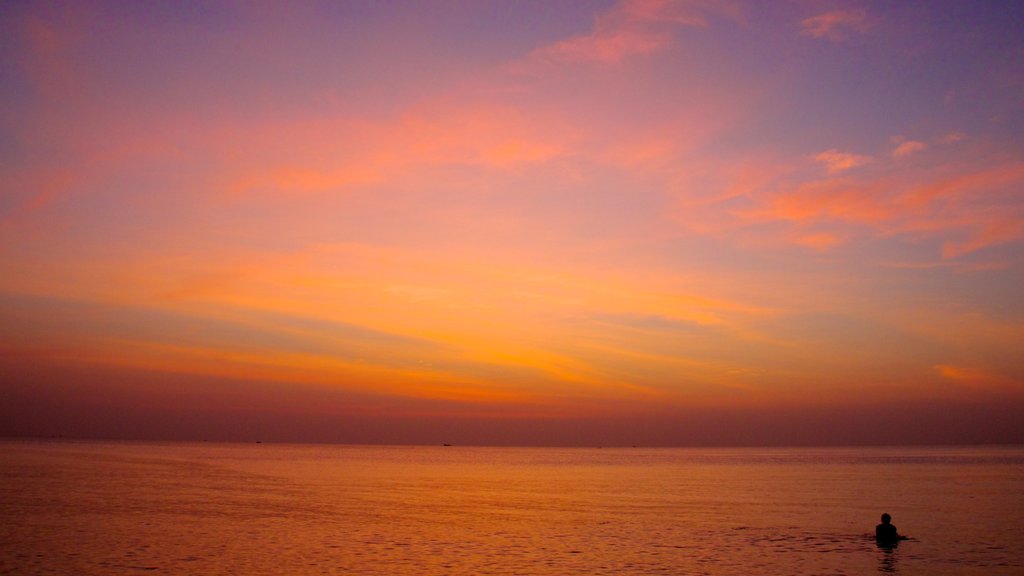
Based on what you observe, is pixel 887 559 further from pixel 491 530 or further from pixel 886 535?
pixel 491 530

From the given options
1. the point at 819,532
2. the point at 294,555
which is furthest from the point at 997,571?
the point at 294,555

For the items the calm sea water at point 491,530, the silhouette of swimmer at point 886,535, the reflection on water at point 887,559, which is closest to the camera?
the reflection on water at point 887,559

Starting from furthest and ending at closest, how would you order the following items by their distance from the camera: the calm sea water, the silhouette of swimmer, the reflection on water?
1. the silhouette of swimmer
2. the calm sea water
3. the reflection on water

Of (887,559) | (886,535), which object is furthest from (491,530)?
(886,535)

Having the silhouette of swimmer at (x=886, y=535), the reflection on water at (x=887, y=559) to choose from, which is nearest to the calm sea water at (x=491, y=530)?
the reflection on water at (x=887, y=559)

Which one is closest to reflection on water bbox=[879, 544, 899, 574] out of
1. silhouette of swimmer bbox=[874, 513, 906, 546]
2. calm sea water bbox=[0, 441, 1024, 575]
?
calm sea water bbox=[0, 441, 1024, 575]

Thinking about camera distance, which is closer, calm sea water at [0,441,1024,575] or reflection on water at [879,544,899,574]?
reflection on water at [879,544,899,574]

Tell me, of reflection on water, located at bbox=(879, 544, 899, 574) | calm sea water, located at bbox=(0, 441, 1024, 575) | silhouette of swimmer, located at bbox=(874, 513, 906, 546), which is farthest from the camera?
silhouette of swimmer, located at bbox=(874, 513, 906, 546)

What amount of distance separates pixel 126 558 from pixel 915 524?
42.8 meters

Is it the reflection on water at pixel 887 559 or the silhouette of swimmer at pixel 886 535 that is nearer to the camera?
the reflection on water at pixel 887 559

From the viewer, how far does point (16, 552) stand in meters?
33.6

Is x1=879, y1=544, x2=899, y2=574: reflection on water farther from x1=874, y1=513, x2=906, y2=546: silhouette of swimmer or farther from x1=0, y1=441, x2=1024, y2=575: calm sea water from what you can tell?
x1=874, y1=513, x2=906, y2=546: silhouette of swimmer

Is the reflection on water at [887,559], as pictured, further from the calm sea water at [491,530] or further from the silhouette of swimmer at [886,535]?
the silhouette of swimmer at [886,535]

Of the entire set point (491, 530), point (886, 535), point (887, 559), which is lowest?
point (491, 530)
